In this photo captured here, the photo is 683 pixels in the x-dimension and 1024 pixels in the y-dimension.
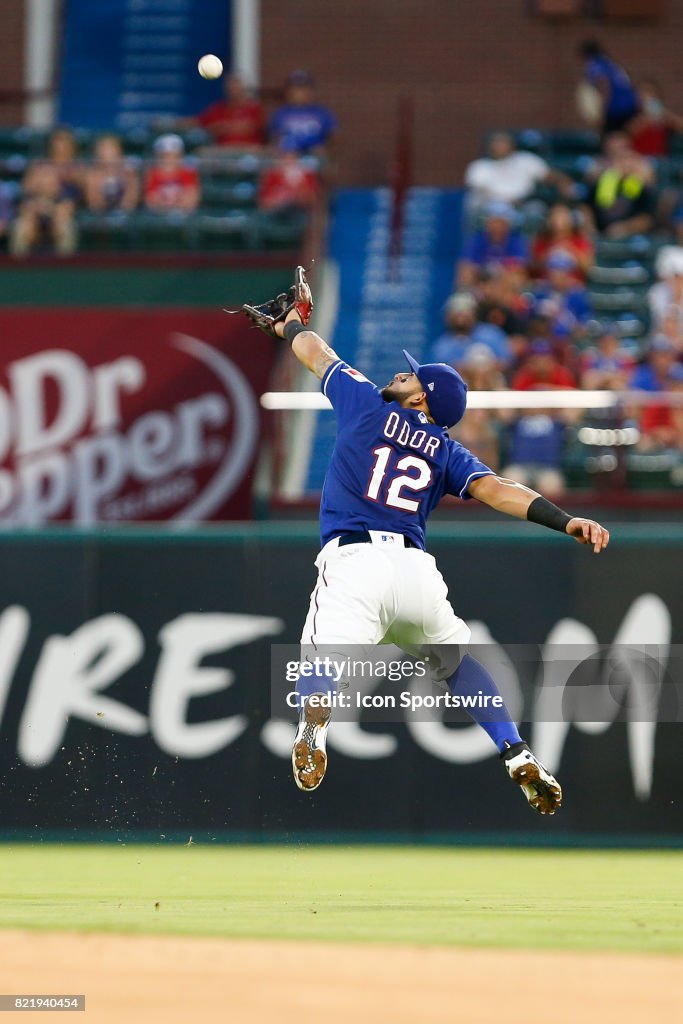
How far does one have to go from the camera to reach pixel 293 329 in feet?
Result: 28.3

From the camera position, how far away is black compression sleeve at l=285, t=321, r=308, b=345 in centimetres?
860

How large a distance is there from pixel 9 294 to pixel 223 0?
8.12 m

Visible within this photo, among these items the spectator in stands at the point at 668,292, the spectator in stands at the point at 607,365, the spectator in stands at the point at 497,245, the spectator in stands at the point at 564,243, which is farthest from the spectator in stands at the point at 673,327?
the spectator in stands at the point at 497,245

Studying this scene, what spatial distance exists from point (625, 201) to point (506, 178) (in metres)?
1.25

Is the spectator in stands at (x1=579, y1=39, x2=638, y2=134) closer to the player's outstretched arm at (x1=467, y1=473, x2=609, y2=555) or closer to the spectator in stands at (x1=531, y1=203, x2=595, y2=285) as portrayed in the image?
the spectator in stands at (x1=531, y1=203, x2=595, y2=285)

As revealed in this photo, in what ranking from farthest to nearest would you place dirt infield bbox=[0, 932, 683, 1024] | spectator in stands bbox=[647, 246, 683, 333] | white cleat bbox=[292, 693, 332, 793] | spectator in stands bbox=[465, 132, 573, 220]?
spectator in stands bbox=[465, 132, 573, 220]
spectator in stands bbox=[647, 246, 683, 333]
white cleat bbox=[292, 693, 332, 793]
dirt infield bbox=[0, 932, 683, 1024]

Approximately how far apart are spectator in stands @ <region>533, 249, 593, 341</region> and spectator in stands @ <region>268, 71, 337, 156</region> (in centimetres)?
306

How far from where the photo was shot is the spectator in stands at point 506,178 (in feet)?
56.1

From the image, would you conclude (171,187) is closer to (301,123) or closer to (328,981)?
(301,123)

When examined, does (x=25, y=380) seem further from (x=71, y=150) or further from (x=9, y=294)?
(x=71, y=150)

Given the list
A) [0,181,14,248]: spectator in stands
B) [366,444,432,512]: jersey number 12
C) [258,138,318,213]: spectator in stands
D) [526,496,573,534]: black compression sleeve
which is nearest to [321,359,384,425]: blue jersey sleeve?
[366,444,432,512]: jersey number 12

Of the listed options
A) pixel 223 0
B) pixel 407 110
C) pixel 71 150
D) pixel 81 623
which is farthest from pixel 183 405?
pixel 223 0

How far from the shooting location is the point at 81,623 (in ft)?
38.0

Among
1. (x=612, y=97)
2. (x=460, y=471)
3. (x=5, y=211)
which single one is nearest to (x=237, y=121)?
(x=5, y=211)
